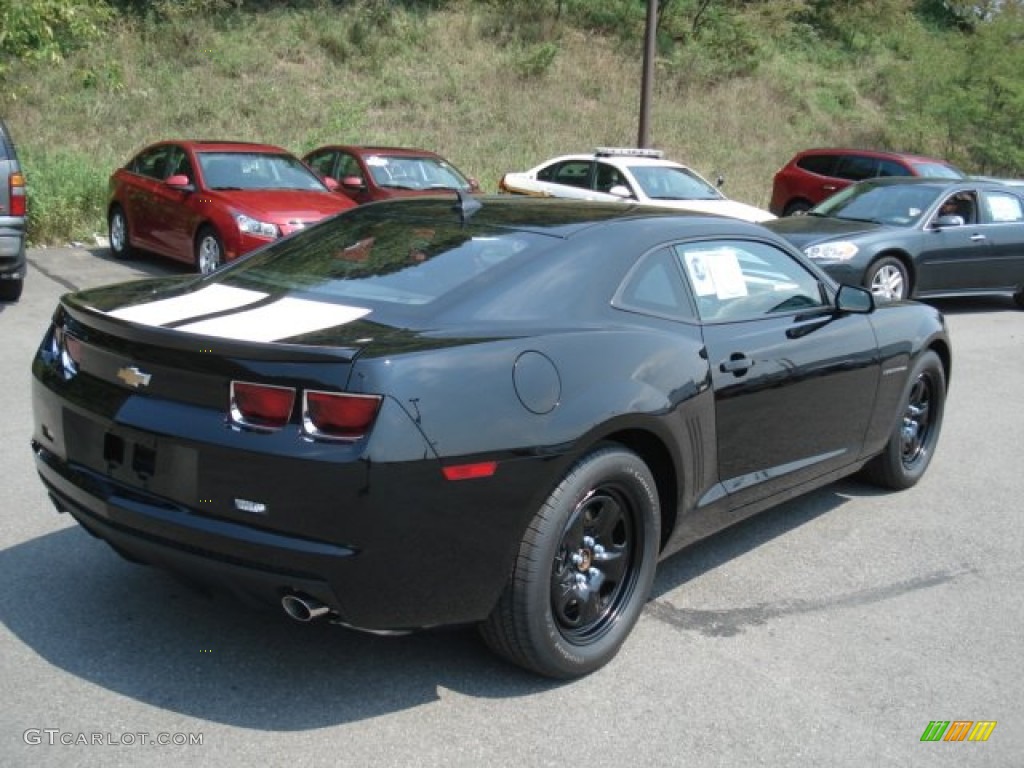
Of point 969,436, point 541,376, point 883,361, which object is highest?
point 541,376

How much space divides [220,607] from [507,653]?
115 centimetres

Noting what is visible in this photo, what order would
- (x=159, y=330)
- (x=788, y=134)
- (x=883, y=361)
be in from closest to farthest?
1. (x=159, y=330)
2. (x=883, y=361)
3. (x=788, y=134)

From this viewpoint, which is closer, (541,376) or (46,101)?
(541,376)

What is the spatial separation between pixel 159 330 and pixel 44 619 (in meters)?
1.22

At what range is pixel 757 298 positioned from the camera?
185 inches

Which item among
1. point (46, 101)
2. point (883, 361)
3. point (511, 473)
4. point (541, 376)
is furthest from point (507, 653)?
point (46, 101)

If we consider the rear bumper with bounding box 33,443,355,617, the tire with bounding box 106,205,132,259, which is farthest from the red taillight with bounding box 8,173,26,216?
the rear bumper with bounding box 33,443,355,617

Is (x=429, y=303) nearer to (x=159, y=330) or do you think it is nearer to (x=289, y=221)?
(x=159, y=330)

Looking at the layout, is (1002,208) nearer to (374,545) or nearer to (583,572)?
(583,572)

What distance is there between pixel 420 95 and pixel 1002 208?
15879 mm

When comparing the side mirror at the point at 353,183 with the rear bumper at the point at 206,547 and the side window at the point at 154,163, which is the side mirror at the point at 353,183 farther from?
the rear bumper at the point at 206,547

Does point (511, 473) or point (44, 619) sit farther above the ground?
point (511, 473)

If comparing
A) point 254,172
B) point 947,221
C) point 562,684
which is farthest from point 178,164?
point 562,684

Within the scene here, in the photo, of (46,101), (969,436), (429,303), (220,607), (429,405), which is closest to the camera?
(429,405)
